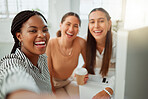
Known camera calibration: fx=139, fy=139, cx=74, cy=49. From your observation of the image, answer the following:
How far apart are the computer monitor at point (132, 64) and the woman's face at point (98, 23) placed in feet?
1.83

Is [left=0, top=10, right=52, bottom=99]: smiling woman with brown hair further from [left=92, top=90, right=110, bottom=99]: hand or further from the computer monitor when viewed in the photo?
[left=92, top=90, right=110, bottom=99]: hand

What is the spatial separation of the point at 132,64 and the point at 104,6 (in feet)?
2.16

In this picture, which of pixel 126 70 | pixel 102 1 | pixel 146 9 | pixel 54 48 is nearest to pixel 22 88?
pixel 126 70

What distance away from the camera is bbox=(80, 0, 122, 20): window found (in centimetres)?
87

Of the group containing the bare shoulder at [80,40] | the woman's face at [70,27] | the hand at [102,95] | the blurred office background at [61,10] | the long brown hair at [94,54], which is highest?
the blurred office background at [61,10]

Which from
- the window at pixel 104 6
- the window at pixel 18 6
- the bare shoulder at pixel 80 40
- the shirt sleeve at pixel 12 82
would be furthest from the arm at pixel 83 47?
the shirt sleeve at pixel 12 82

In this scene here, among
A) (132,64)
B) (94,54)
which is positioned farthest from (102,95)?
(132,64)

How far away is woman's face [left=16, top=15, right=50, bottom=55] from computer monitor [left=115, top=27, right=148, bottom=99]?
13.3 inches

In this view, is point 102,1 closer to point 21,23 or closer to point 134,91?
point 21,23

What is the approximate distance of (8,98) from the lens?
314mm

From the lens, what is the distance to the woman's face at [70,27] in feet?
2.73

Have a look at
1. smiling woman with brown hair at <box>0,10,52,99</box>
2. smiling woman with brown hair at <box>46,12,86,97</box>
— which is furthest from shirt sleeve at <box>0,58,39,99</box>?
smiling woman with brown hair at <box>46,12,86,97</box>

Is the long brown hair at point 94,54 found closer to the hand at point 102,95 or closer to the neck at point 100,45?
the neck at point 100,45

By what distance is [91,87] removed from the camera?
0.88 meters
